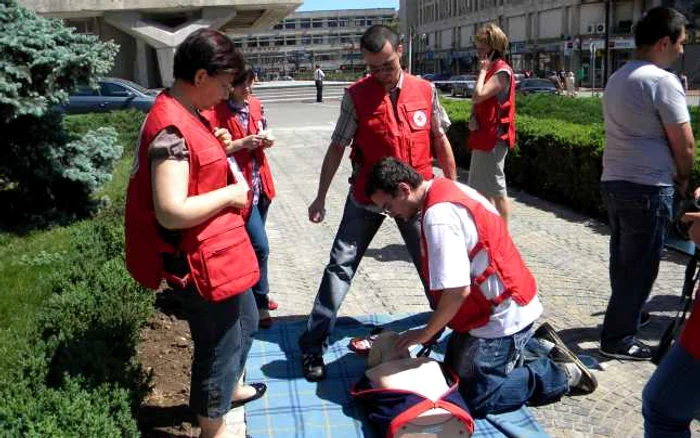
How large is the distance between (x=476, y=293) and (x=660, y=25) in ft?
5.94

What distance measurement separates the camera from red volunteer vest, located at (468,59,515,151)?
5504 millimetres

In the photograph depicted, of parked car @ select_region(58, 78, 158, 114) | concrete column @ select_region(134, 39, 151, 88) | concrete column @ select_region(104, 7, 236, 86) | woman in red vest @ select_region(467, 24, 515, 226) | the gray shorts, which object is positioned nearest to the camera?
woman in red vest @ select_region(467, 24, 515, 226)

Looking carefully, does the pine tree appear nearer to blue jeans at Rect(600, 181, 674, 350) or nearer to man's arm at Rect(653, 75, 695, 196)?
blue jeans at Rect(600, 181, 674, 350)

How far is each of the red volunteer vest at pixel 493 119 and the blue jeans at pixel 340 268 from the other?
1.80 metres

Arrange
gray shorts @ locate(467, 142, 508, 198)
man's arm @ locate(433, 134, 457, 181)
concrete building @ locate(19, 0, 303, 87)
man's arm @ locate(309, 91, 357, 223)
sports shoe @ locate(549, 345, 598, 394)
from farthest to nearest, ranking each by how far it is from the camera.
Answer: concrete building @ locate(19, 0, 303, 87), gray shorts @ locate(467, 142, 508, 198), man's arm @ locate(433, 134, 457, 181), man's arm @ locate(309, 91, 357, 223), sports shoe @ locate(549, 345, 598, 394)

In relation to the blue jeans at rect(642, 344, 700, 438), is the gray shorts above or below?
above

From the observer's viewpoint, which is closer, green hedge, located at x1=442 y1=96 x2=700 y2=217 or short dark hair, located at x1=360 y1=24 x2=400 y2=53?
short dark hair, located at x1=360 y1=24 x2=400 y2=53

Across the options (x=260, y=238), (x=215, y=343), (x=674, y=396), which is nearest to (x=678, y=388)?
(x=674, y=396)

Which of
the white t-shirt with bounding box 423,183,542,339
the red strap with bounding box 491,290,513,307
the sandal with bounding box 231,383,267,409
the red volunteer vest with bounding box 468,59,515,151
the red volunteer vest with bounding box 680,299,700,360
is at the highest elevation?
the red volunteer vest with bounding box 468,59,515,151

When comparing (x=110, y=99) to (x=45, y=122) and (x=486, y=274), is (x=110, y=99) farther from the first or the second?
(x=486, y=274)

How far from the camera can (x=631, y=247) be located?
4.06m

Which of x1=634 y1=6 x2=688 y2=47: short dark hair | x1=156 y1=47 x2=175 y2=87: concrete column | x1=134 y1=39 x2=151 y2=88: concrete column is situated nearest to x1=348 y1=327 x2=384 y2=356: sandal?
x1=634 y1=6 x2=688 y2=47: short dark hair

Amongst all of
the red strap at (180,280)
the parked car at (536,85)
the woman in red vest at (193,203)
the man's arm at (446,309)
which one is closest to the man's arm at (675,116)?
the man's arm at (446,309)

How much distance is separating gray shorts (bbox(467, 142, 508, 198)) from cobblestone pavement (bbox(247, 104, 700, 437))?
0.83 metres
